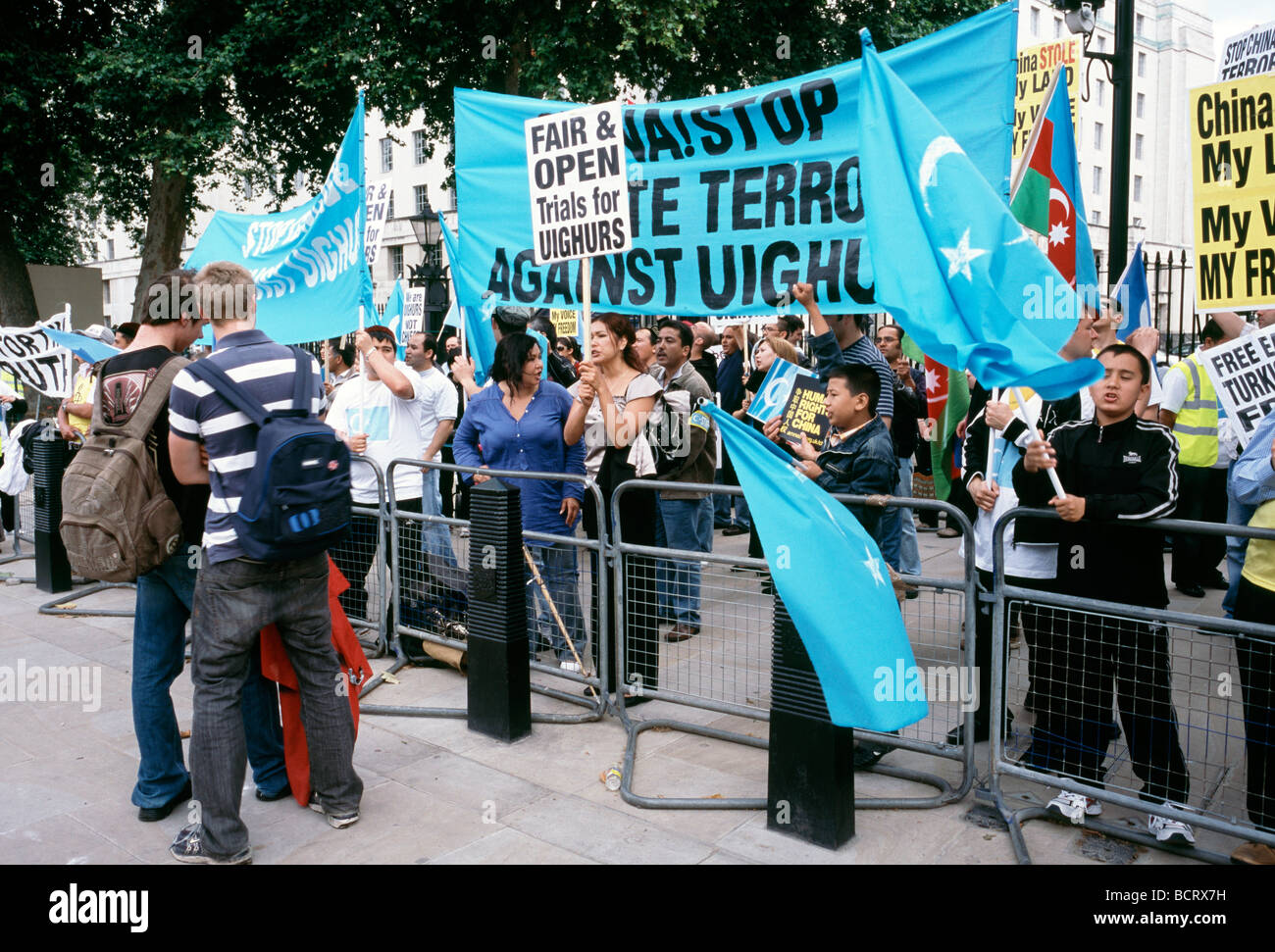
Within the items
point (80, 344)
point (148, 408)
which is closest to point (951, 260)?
point (148, 408)

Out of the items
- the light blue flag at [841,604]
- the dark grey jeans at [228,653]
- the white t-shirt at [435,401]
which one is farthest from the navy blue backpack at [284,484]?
the white t-shirt at [435,401]

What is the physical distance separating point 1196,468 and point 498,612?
5.88m

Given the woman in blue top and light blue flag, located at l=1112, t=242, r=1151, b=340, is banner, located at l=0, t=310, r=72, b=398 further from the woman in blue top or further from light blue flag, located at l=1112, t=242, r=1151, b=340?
light blue flag, located at l=1112, t=242, r=1151, b=340

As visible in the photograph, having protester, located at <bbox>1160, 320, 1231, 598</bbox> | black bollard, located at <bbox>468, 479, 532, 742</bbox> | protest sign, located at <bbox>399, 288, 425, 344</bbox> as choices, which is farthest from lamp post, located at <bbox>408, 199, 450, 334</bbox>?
black bollard, located at <bbox>468, 479, 532, 742</bbox>

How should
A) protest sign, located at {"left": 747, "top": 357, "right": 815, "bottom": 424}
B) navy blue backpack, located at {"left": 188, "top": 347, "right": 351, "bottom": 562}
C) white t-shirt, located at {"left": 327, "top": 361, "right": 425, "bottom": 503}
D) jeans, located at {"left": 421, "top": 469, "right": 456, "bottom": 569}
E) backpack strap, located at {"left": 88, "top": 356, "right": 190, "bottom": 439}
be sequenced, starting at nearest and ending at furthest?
navy blue backpack, located at {"left": 188, "top": 347, "right": 351, "bottom": 562} → backpack strap, located at {"left": 88, "top": 356, "right": 190, "bottom": 439} → protest sign, located at {"left": 747, "top": 357, "right": 815, "bottom": 424} → jeans, located at {"left": 421, "top": 469, "right": 456, "bottom": 569} → white t-shirt, located at {"left": 327, "top": 361, "right": 425, "bottom": 503}

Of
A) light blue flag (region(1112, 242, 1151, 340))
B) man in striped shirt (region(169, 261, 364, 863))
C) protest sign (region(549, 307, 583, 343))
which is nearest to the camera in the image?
man in striped shirt (region(169, 261, 364, 863))

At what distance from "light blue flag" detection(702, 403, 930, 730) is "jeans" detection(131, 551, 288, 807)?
221 cm

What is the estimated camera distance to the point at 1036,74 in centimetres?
1038

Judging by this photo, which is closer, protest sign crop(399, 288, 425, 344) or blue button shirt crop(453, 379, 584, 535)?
blue button shirt crop(453, 379, 584, 535)

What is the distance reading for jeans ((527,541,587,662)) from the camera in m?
5.69

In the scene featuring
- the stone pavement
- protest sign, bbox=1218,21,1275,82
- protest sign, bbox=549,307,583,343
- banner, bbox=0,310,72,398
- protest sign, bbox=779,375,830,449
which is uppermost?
protest sign, bbox=1218,21,1275,82

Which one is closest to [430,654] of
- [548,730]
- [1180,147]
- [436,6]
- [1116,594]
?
[548,730]

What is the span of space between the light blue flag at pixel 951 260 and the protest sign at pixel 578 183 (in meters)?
1.45

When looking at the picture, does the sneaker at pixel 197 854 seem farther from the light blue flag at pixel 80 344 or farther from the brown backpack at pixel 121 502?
the light blue flag at pixel 80 344
